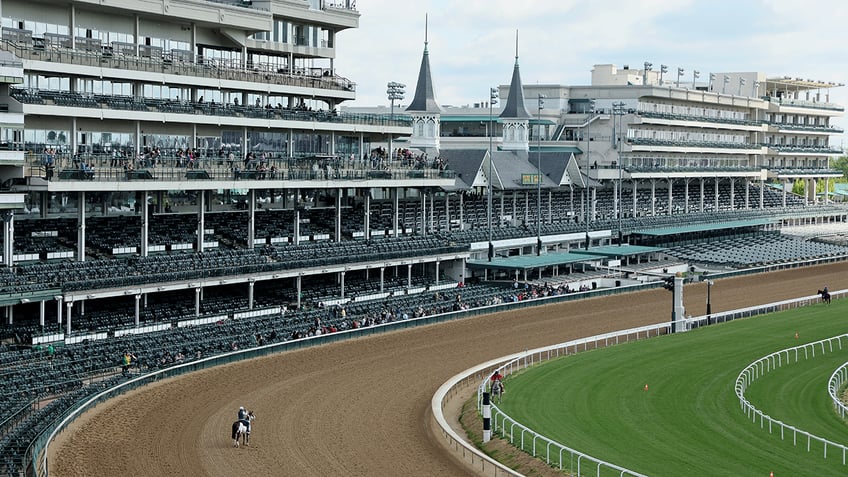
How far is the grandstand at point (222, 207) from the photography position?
41.5 m

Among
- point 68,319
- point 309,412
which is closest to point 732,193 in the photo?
point 68,319

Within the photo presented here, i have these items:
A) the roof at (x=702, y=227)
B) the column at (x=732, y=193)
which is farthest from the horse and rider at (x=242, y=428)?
the column at (x=732, y=193)

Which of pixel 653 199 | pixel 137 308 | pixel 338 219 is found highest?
pixel 653 199

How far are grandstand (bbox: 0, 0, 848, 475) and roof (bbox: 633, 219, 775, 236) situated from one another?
562mm

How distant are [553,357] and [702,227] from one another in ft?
152

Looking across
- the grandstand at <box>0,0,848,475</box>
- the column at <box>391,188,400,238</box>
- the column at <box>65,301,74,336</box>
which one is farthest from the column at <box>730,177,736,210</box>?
the column at <box>65,301,74,336</box>

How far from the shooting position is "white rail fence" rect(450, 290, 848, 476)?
26656 mm

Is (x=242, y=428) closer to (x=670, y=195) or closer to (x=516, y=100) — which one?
(x=516, y=100)

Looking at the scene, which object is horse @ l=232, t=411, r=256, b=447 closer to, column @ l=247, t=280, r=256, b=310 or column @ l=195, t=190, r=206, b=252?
column @ l=247, t=280, r=256, b=310

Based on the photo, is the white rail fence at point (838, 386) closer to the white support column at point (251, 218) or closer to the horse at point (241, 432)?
the horse at point (241, 432)

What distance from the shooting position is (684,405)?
3288 centimetres

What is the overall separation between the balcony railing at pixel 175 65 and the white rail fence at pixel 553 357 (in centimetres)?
2088

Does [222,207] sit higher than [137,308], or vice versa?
[222,207]

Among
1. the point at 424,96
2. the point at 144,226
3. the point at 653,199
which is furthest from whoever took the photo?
the point at 653,199
